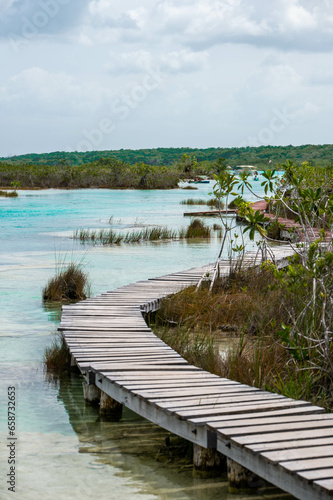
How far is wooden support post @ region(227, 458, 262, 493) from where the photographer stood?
349 cm

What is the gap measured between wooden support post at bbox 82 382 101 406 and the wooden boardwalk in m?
0.19

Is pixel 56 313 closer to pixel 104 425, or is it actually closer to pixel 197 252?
pixel 104 425

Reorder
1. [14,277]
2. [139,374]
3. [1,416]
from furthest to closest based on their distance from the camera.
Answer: [14,277] → [1,416] → [139,374]

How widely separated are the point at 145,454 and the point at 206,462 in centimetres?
52

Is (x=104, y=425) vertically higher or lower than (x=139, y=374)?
lower

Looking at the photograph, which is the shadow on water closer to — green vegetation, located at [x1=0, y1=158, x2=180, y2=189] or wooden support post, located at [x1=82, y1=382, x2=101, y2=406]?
wooden support post, located at [x1=82, y1=382, x2=101, y2=406]

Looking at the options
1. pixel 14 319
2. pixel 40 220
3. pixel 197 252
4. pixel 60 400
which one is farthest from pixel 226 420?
pixel 40 220

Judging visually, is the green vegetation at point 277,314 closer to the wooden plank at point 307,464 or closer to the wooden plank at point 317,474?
the wooden plank at point 307,464

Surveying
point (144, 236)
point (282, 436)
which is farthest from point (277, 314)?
point (144, 236)

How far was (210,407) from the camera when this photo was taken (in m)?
3.80

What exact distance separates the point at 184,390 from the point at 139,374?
51cm

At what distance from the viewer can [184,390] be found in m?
4.19

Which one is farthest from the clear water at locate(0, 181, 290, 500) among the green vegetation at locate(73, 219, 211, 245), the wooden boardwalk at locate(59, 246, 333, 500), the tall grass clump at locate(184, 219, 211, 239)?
the tall grass clump at locate(184, 219, 211, 239)

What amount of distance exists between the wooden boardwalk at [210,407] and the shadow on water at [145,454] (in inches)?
10.2
